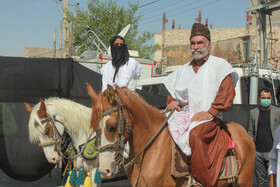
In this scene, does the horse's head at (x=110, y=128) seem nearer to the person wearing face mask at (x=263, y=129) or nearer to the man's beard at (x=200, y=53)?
the man's beard at (x=200, y=53)

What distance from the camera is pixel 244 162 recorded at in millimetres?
3412

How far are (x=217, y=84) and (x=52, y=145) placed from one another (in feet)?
8.72

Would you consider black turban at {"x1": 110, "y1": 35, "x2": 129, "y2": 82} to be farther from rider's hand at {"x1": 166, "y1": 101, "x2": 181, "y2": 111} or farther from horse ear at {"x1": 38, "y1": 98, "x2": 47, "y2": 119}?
rider's hand at {"x1": 166, "y1": 101, "x2": 181, "y2": 111}

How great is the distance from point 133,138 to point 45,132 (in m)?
2.01

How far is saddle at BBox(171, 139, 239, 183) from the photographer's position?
284 centimetres

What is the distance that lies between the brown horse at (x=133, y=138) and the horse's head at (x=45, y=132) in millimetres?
1804

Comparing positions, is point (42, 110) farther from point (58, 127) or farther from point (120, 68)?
point (120, 68)

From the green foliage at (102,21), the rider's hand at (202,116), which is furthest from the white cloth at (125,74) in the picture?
the green foliage at (102,21)

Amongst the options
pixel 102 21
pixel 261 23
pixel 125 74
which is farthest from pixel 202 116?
pixel 102 21

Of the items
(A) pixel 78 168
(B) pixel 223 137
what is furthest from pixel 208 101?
(A) pixel 78 168

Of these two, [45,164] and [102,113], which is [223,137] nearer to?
[102,113]

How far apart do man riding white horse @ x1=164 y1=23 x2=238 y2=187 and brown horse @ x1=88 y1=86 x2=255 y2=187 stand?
0.65 feet

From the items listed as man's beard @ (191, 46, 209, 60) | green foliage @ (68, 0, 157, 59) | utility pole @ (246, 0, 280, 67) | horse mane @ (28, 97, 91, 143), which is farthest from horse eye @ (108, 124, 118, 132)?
green foliage @ (68, 0, 157, 59)

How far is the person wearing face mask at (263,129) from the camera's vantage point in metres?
5.01
